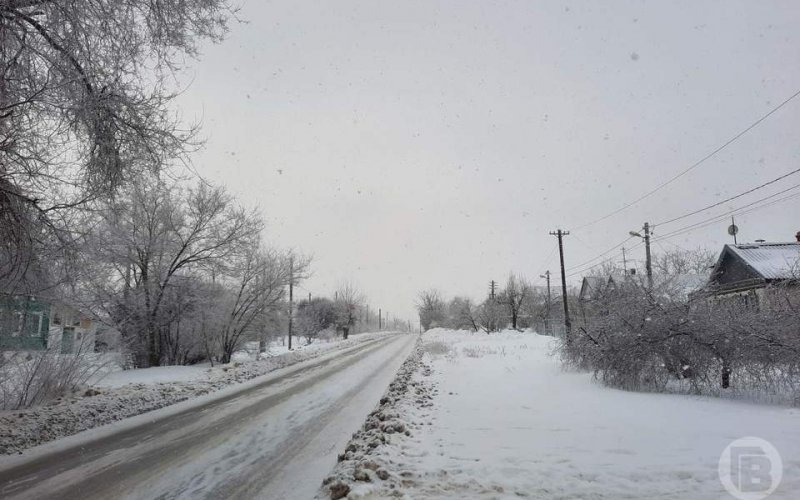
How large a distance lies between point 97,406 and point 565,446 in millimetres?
9706

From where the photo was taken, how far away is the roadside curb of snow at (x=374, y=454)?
15.6 ft

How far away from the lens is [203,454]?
6598 millimetres

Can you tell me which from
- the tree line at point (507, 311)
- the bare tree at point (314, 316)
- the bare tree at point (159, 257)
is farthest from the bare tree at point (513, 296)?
the bare tree at point (159, 257)

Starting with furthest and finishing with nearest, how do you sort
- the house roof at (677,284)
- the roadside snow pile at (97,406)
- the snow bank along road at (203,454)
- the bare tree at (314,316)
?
the bare tree at (314,316), the house roof at (677,284), the roadside snow pile at (97,406), the snow bank along road at (203,454)

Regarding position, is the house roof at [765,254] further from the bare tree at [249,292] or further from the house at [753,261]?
the bare tree at [249,292]

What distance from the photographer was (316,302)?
7419 cm

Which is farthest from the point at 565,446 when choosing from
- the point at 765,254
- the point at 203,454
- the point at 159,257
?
the point at 765,254

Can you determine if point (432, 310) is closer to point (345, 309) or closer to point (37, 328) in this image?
point (345, 309)

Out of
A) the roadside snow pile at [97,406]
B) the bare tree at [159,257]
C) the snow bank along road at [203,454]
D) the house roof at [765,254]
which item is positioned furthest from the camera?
the house roof at [765,254]

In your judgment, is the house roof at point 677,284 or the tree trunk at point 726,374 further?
the house roof at point 677,284

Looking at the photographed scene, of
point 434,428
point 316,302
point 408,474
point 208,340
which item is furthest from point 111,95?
point 316,302

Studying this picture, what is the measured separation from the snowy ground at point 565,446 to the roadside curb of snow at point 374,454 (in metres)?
0.02

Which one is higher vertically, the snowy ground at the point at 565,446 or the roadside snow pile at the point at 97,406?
the snowy ground at the point at 565,446

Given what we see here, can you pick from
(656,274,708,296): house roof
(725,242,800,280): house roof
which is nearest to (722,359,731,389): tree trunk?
(656,274,708,296): house roof
